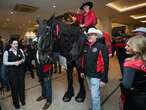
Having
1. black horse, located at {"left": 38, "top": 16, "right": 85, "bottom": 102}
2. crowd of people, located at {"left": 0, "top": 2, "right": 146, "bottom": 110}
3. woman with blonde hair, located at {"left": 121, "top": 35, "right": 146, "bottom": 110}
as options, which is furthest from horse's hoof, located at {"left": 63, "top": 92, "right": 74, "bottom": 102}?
woman with blonde hair, located at {"left": 121, "top": 35, "right": 146, "bottom": 110}

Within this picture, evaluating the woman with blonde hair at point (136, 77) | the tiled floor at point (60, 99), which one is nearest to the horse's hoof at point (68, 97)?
the tiled floor at point (60, 99)

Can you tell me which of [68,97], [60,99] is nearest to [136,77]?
[68,97]

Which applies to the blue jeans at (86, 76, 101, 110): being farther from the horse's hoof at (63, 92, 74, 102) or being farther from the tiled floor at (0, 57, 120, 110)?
the horse's hoof at (63, 92, 74, 102)

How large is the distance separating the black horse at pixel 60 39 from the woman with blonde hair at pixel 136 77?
5.27ft

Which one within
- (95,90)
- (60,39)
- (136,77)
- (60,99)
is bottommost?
(60,99)

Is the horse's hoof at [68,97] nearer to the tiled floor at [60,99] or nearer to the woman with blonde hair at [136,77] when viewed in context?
the tiled floor at [60,99]

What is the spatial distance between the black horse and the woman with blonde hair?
1.61 m

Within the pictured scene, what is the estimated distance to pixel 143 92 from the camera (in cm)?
234

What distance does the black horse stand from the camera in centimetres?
374

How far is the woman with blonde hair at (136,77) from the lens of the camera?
2.31m

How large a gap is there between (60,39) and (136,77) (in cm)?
187

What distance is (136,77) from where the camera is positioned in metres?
2.32

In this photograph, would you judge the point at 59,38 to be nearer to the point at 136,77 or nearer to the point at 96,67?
the point at 96,67

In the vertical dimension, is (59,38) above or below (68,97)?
above
